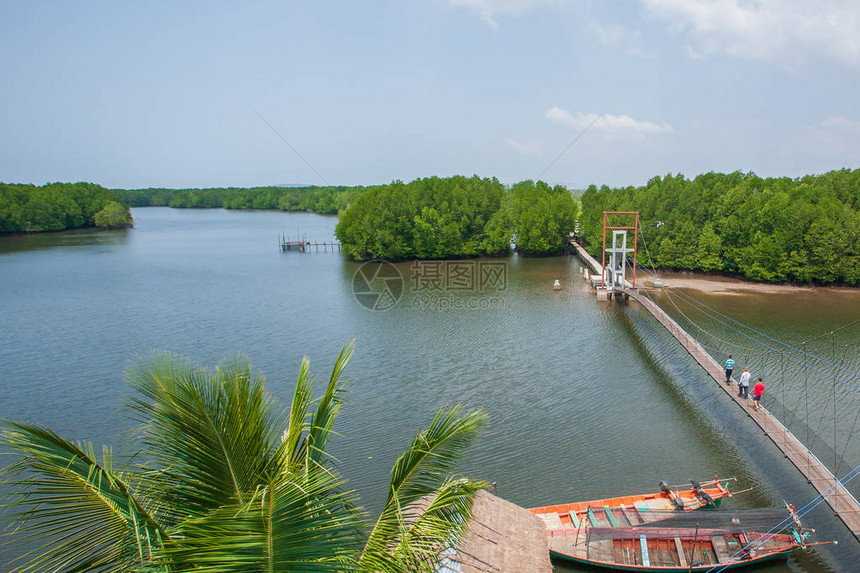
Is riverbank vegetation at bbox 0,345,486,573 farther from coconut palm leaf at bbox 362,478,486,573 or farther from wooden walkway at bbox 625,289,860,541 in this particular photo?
wooden walkway at bbox 625,289,860,541

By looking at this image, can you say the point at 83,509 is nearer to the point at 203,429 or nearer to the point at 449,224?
the point at 203,429

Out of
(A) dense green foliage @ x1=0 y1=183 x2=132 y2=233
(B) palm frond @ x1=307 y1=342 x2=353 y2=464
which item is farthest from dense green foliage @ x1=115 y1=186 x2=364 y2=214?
(B) palm frond @ x1=307 y1=342 x2=353 y2=464

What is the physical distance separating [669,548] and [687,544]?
0.33 metres

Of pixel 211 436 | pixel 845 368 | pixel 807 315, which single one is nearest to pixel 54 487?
pixel 211 436

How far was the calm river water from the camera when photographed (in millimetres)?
13148

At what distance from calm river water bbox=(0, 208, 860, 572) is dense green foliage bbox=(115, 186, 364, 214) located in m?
70.4

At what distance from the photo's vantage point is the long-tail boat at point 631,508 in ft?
33.7

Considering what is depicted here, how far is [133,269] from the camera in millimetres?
43531

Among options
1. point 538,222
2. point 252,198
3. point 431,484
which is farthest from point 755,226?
point 252,198

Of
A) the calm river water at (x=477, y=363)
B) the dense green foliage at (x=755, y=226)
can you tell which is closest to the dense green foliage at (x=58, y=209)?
the calm river water at (x=477, y=363)

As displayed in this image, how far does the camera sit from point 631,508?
10.6 metres

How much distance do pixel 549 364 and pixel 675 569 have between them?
1092 centimetres

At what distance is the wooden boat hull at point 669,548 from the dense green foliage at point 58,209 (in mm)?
81862

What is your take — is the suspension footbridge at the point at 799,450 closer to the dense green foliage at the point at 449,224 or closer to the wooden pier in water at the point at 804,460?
the wooden pier in water at the point at 804,460
